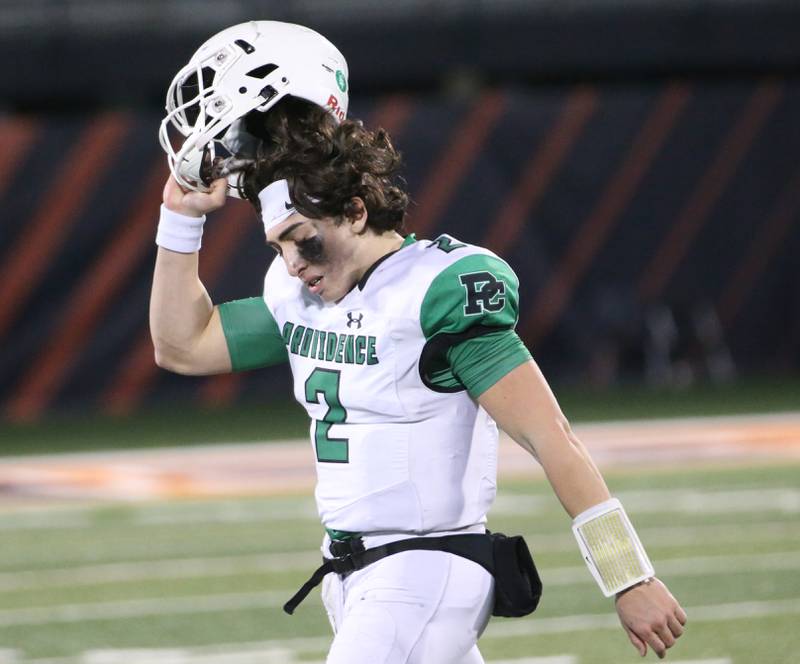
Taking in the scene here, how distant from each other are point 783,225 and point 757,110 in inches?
37.9

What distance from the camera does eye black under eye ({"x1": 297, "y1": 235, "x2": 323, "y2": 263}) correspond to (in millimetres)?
3021

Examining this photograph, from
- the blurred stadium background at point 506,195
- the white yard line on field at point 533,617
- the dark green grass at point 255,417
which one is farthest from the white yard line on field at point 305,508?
the dark green grass at point 255,417

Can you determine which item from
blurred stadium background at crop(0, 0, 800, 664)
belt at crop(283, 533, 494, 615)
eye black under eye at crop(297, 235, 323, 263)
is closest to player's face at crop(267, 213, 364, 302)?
eye black under eye at crop(297, 235, 323, 263)

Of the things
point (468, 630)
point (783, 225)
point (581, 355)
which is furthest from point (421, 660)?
point (783, 225)

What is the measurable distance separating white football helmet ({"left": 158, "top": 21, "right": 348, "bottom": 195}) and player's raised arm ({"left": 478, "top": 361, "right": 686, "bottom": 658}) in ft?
2.16

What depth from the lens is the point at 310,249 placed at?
3.03 metres

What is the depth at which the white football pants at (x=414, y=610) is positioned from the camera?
2.88m

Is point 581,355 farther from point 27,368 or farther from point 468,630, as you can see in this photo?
point 468,630

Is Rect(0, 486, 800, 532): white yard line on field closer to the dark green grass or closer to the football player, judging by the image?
the dark green grass

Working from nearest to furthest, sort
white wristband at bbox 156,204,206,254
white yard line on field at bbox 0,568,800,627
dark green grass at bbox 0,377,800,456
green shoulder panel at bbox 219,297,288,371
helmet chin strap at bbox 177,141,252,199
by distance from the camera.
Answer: helmet chin strap at bbox 177,141,252,199
white wristband at bbox 156,204,206,254
green shoulder panel at bbox 219,297,288,371
white yard line on field at bbox 0,568,800,627
dark green grass at bbox 0,377,800,456

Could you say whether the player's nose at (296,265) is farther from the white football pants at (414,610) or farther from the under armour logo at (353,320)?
the white football pants at (414,610)

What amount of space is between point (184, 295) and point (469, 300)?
0.64 meters

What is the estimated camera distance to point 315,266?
3031 mm

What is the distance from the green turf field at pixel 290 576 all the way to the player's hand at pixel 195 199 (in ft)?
7.66
